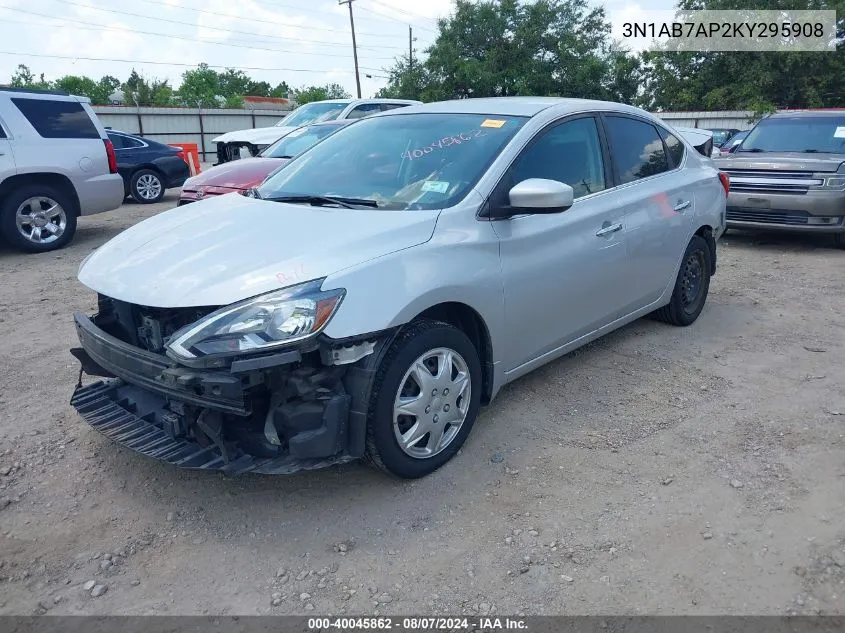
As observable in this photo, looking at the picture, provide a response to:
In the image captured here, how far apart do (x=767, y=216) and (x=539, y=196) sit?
6.62m

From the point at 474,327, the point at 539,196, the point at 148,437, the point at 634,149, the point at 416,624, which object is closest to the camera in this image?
the point at 416,624

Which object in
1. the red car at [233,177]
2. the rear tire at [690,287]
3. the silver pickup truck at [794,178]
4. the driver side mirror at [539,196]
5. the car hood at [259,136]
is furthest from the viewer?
the car hood at [259,136]

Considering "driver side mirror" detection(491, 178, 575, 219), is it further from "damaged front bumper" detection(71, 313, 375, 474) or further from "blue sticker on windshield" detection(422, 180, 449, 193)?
"damaged front bumper" detection(71, 313, 375, 474)

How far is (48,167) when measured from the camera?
846 centimetres

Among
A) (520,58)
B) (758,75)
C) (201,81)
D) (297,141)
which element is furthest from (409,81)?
(201,81)

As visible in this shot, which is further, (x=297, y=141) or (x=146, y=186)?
(x=146, y=186)

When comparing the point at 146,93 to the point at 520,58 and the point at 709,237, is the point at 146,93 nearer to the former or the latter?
the point at 520,58

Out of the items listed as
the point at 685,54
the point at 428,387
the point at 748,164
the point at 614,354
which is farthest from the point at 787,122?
the point at 685,54

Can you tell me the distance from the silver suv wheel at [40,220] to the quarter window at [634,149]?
7084 mm

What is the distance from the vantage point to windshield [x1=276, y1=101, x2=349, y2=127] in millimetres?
12359

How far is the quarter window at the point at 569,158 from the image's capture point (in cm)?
384

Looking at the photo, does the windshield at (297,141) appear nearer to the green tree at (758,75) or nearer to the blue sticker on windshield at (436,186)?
the blue sticker on windshield at (436,186)

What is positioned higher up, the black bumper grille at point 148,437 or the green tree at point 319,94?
the green tree at point 319,94

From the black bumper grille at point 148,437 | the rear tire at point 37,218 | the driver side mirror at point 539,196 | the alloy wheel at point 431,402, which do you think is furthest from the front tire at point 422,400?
the rear tire at point 37,218
